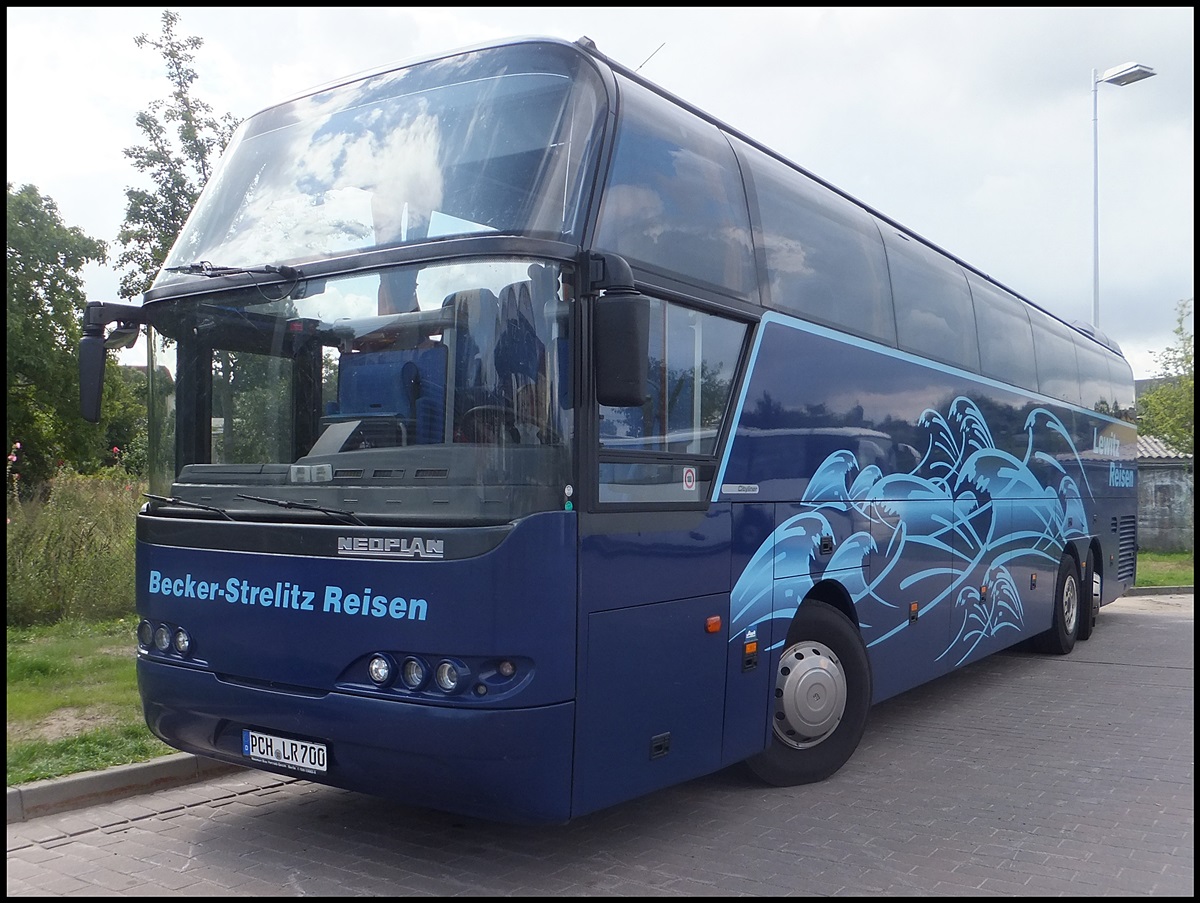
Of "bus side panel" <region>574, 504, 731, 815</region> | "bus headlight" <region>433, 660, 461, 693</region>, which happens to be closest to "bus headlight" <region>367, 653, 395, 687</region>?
"bus headlight" <region>433, 660, 461, 693</region>

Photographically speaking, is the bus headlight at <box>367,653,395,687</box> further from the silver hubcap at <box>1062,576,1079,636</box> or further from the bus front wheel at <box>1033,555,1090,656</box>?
the silver hubcap at <box>1062,576,1079,636</box>

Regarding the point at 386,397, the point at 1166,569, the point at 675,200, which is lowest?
the point at 1166,569

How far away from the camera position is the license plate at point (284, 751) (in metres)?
4.94

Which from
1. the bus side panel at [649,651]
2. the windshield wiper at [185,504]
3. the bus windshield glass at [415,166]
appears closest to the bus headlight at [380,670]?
the bus side panel at [649,651]

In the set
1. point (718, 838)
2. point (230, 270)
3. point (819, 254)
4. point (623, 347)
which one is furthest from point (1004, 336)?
point (230, 270)

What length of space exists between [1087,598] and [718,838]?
9230 mm

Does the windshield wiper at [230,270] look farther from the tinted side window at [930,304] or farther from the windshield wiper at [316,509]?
the tinted side window at [930,304]

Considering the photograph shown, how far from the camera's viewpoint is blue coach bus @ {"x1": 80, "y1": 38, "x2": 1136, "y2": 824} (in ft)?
15.3

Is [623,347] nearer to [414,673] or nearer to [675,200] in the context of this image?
[675,200]

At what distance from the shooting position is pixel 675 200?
5.64m

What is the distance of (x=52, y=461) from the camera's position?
18719 millimetres

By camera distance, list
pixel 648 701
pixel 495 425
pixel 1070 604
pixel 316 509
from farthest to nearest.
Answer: pixel 1070 604, pixel 648 701, pixel 316 509, pixel 495 425

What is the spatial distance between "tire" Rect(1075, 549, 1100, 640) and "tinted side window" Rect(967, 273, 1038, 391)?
10.1 feet

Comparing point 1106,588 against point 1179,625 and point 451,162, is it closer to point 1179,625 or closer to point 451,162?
point 1179,625
